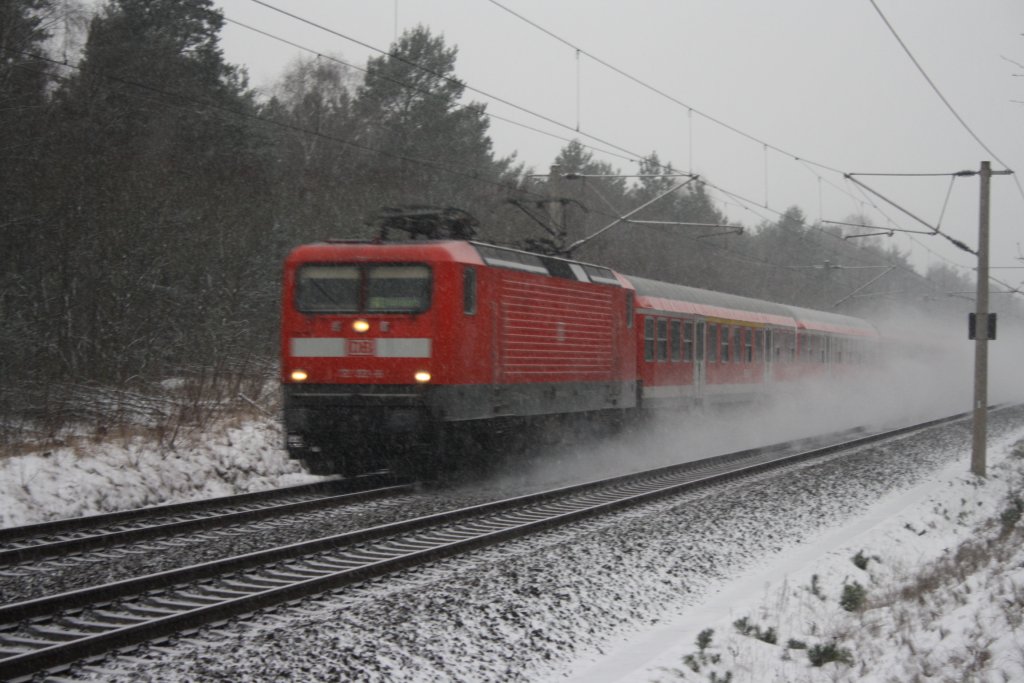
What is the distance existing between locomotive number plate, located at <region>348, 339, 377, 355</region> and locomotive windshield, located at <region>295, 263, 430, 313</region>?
0.39 m

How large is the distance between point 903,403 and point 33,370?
3276cm

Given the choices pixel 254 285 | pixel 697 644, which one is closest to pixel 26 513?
pixel 697 644

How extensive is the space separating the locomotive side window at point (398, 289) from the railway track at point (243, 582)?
2815mm

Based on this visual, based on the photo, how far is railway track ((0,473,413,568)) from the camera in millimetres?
9289

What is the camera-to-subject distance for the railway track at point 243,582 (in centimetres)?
632

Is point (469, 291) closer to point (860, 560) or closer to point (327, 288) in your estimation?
point (327, 288)

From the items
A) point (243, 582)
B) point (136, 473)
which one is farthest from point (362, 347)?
point (243, 582)

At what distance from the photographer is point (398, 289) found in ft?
44.7

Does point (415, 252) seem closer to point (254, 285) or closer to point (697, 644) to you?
point (697, 644)

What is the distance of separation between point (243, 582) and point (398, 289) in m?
6.02

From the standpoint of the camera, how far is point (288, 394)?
13.8 metres

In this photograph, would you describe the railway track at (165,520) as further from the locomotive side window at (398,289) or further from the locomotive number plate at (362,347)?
the locomotive side window at (398,289)

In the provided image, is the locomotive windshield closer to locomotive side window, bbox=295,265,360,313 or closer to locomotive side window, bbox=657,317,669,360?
locomotive side window, bbox=295,265,360,313

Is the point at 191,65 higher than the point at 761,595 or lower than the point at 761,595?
higher
